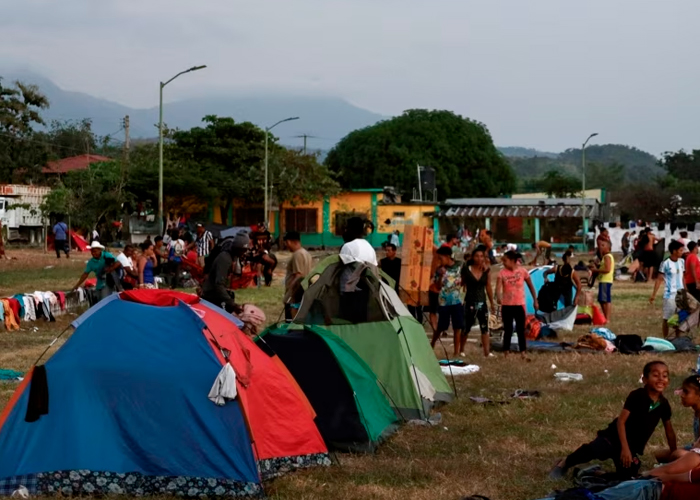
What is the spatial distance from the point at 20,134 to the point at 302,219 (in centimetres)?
1685

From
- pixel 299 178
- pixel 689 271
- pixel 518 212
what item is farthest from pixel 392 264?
pixel 299 178

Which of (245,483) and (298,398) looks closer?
(245,483)

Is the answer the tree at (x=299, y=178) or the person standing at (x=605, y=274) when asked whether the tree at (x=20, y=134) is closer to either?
the tree at (x=299, y=178)

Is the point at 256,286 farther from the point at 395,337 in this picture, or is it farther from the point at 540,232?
the point at 540,232

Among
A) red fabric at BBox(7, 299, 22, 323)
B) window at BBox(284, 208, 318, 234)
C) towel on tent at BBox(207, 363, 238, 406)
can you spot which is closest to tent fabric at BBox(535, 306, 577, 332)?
red fabric at BBox(7, 299, 22, 323)

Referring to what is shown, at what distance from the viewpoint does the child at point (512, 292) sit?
14.7 m

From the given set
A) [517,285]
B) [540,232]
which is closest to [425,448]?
[517,285]

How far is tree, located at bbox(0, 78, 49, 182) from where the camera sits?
4862 cm

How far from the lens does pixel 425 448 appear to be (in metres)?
9.29

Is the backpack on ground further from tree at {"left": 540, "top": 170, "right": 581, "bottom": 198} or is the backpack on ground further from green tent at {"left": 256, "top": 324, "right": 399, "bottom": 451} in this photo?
tree at {"left": 540, "top": 170, "right": 581, "bottom": 198}

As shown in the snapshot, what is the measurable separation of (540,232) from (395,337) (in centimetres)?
4934

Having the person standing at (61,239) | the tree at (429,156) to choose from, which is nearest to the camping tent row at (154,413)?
the person standing at (61,239)

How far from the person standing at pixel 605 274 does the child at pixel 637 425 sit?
35.6ft

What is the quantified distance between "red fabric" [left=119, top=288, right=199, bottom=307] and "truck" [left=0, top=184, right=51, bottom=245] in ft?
143
